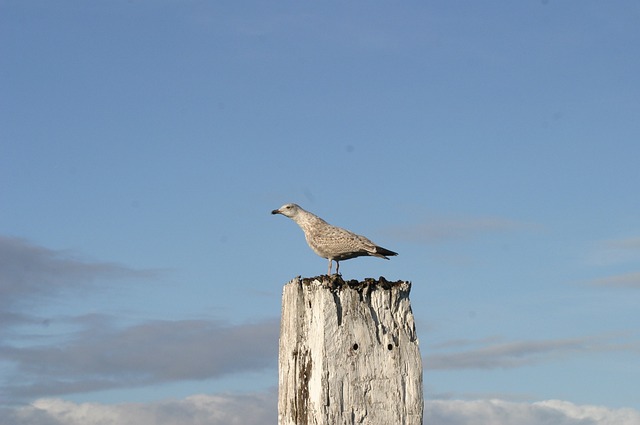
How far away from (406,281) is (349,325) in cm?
73

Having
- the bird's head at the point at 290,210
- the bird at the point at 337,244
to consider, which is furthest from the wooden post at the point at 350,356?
the bird's head at the point at 290,210

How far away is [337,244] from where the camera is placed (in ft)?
44.1

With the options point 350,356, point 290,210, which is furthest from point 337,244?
point 350,356

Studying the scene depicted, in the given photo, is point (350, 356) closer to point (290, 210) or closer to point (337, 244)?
point (337, 244)

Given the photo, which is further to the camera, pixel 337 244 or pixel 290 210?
pixel 290 210

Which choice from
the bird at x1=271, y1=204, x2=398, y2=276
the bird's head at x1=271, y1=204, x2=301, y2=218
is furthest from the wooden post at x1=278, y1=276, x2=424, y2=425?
the bird's head at x1=271, y1=204, x2=301, y2=218

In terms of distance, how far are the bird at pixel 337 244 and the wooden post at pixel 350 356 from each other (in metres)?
5.84

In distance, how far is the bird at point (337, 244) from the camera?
13.5 metres

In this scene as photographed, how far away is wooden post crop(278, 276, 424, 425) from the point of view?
282 inches

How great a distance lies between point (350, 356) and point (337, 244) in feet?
20.5

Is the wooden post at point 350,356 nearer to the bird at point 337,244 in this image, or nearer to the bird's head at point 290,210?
the bird at point 337,244

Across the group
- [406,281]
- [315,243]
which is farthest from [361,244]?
[406,281]

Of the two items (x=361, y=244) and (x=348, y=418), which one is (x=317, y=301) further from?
(x=361, y=244)

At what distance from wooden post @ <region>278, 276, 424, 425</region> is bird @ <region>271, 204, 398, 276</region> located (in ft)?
19.2
